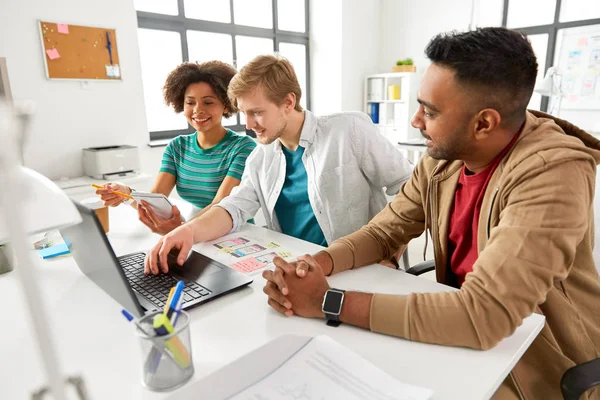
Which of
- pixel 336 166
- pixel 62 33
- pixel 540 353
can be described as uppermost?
pixel 62 33

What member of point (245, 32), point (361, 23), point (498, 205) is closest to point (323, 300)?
point (498, 205)

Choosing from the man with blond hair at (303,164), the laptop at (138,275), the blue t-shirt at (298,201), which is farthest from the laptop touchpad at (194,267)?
the blue t-shirt at (298,201)

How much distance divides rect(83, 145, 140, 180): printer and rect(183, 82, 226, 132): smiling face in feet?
4.60

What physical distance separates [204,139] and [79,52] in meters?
1.81

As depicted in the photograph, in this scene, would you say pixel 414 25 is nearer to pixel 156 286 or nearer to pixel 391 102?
pixel 391 102

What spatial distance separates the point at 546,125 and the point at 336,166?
77 centimetres

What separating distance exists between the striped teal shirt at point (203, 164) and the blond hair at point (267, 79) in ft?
1.53

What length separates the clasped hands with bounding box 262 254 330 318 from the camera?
90cm

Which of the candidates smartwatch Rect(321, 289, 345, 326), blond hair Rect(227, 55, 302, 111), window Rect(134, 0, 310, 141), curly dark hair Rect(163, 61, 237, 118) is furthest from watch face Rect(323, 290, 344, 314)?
window Rect(134, 0, 310, 141)

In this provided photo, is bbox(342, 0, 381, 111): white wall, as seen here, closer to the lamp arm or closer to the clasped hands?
the clasped hands

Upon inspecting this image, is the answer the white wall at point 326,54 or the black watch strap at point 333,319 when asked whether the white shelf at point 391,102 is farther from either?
the black watch strap at point 333,319

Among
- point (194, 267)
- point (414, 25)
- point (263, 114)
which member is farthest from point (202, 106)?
point (414, 25)

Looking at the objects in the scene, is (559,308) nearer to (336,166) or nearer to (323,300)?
(323,300)

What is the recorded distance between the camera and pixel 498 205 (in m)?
0.96
